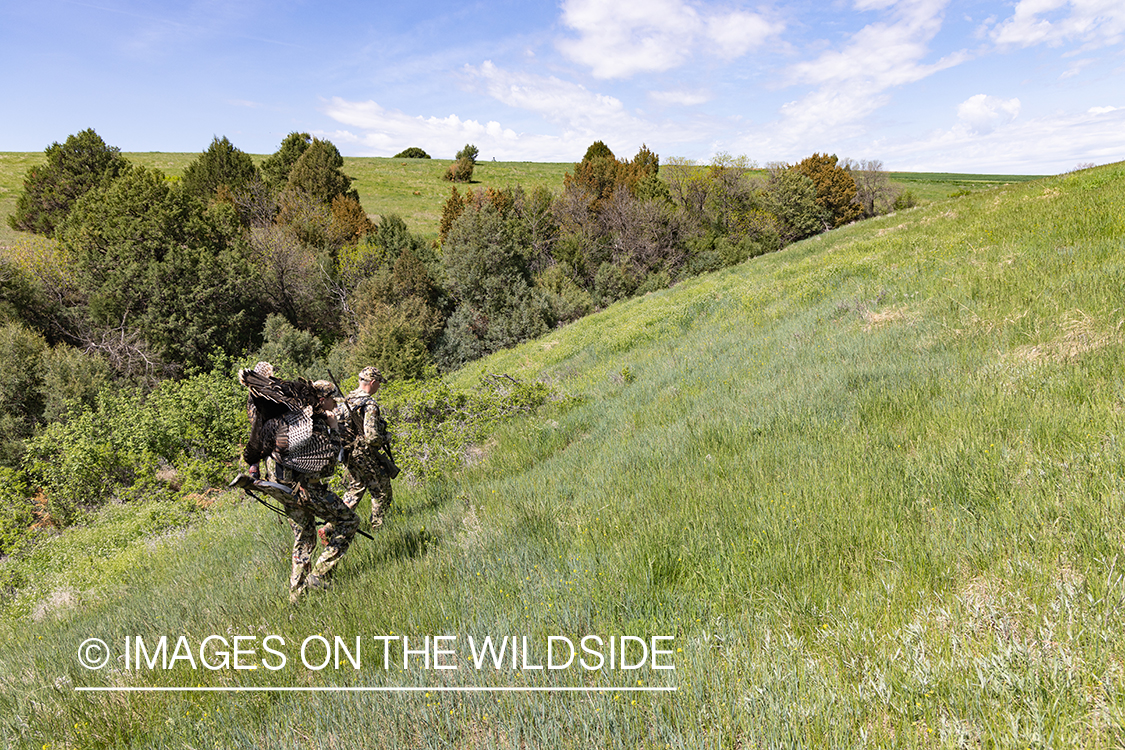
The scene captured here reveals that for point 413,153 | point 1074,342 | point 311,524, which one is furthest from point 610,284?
point 413,153

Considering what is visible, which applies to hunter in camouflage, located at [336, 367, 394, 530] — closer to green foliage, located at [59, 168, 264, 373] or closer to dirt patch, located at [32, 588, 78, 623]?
dirt patch, located at [32, 588, 78, 623]

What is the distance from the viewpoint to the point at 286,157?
4344cm

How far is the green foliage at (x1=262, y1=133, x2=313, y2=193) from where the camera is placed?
1678 inches

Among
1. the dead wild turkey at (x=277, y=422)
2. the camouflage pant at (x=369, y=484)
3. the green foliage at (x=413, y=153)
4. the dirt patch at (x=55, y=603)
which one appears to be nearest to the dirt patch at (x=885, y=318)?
the camouflage pant at (x=369, y=484)

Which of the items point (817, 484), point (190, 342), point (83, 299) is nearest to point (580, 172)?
point (190, 342)

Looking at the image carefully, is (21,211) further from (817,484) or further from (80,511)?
(817,484)

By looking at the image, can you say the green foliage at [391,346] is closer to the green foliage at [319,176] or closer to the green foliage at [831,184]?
the green foliage at [319,176]

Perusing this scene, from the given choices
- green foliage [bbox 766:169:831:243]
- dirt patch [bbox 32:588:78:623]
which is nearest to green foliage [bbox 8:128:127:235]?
dirt patch [bbox 32:588:78:623]

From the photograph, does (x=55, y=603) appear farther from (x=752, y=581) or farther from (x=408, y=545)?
(x=752, y=581)

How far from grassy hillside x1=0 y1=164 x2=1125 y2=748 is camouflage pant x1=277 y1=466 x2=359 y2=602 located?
0.80 ft

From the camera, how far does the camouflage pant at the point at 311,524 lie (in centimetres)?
403

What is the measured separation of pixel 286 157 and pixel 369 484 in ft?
160

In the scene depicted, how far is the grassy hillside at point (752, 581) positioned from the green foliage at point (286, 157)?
44995mm

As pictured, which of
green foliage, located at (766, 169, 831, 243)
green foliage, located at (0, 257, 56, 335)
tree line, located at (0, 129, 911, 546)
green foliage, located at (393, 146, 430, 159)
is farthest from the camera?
green foliage, located at (393, 146, 430, 159)
